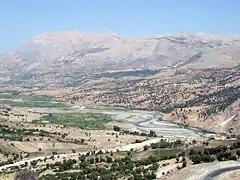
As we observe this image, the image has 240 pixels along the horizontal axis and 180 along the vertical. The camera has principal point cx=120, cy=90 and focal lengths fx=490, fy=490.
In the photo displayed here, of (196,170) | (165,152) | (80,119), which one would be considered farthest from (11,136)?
(196,170)

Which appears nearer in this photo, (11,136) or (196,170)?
(196,170)

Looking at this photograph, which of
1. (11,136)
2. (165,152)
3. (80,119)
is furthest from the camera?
(80,119)

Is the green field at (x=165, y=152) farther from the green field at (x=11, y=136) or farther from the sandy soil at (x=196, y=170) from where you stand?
the green field at (x=11, y=136)

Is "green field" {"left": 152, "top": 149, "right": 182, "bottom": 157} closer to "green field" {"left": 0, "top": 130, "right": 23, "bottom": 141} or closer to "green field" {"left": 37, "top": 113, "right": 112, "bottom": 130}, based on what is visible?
"green field" {"left": 0, "top": 130, "right": 23, "bottom": 141}

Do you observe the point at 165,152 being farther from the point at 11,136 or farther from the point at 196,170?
the point at 11,136

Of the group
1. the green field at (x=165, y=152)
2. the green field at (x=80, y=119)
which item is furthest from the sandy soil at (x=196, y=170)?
the green field at (x=80, y=119)

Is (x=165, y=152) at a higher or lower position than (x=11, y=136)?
higher

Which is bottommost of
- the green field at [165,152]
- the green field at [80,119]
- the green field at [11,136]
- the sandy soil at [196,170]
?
the green field at [80,119]

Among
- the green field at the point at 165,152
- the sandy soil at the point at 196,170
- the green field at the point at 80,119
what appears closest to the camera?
the sandy soil at the point at 196,170
